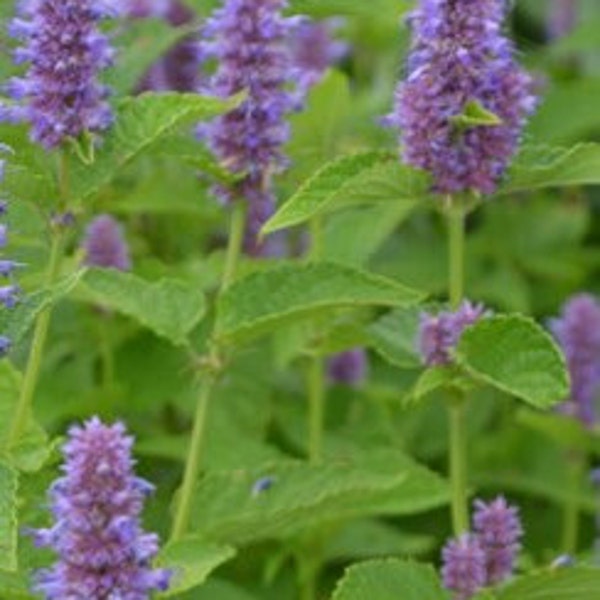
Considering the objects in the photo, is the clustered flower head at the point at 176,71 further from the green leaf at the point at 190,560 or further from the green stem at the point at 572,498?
the green leaf at the point at 190,560

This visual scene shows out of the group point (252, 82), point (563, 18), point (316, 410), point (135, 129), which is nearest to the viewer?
point (135, 129)

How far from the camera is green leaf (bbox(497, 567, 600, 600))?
269 centimetres

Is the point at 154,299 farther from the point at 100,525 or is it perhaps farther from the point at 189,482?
the point at 100,525

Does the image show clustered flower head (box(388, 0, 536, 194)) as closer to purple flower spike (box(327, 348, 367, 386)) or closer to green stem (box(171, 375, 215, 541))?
green stem (box(171, 375, 215, 541))

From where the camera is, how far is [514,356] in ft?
8.84

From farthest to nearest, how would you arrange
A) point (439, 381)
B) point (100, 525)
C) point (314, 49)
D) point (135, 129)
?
point (314, 49)
point (439, 381)
point (135, 129)
point (100, 525)

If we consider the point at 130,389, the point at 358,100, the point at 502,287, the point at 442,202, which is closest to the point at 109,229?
the point at 130,389

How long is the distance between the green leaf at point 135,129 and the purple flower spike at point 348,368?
155cm

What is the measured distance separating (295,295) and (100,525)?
683 mm

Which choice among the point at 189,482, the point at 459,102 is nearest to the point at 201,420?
the point at 189,482

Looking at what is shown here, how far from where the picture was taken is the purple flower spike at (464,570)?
108 inches

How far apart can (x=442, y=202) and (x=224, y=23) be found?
44cm

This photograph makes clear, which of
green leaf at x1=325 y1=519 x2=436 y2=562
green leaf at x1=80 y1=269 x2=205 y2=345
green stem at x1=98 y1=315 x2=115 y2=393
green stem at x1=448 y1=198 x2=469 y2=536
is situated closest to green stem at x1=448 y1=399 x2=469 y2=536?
green stem at x1=448 y1=198 x2=469 y2=536

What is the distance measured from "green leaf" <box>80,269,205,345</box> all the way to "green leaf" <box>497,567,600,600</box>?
634 millimetres
